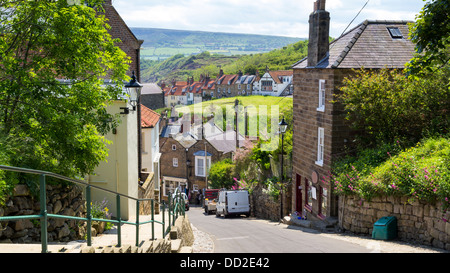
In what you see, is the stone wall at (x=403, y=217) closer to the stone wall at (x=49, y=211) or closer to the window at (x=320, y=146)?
the window at (x=320, y=146)

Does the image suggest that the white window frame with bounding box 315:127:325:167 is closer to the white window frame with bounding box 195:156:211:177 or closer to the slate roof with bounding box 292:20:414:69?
the slate roof with bounding box 292:20:414:69

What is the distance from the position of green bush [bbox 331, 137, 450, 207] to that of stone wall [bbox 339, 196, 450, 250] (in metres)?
0.32

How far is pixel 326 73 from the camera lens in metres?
21.2

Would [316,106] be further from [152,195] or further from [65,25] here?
[65,25]

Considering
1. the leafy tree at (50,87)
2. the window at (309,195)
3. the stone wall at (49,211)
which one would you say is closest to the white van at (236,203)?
the window at (309,195)

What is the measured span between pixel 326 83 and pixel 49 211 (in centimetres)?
1395

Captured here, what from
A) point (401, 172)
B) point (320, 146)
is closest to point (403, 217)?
point (401, 172)

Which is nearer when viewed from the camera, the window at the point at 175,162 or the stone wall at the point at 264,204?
the stone wall at the point at 264,204

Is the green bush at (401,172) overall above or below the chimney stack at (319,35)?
below

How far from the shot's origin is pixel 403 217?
1512 centimetres

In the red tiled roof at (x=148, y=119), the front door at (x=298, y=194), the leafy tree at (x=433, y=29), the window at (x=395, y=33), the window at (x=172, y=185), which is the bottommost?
the window at (x=172, y=185)

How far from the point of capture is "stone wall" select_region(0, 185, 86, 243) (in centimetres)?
928

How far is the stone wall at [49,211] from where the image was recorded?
9.28 m
